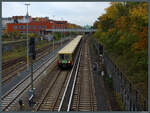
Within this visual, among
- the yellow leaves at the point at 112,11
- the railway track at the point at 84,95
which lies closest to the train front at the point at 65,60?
the railway track at the point at 84,95

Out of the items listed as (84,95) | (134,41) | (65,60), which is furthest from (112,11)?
(84,95)

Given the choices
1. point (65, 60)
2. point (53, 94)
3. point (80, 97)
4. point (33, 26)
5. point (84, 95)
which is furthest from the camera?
point (33, 26)

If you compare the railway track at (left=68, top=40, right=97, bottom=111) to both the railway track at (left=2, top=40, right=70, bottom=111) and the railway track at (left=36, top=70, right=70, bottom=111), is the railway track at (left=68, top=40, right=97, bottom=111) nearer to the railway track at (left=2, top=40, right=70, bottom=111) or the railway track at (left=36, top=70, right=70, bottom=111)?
the railway track at (left=36, top=70, right=70, bottom=111)

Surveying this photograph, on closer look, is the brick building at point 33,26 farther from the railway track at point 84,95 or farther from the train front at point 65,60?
the railway track at point 84,95

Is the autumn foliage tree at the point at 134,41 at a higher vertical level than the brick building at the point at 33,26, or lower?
lower

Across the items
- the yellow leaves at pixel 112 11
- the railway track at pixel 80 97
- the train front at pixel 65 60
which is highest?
the yellow leaves at pixel 112 11

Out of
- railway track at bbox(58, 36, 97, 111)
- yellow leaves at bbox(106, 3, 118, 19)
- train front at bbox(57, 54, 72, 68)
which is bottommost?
railway track at bbox(58, 36, 97, 111)

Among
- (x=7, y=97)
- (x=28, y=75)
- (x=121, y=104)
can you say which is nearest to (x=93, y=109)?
(x=121, y=104)

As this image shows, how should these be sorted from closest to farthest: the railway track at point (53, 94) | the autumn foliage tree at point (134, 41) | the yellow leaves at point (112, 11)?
the railway track at point (53, 94)
the autumn foliage tree at point (134, 41)
the yellow leaves at point (112, 11)

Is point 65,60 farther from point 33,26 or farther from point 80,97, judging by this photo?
point 33,26

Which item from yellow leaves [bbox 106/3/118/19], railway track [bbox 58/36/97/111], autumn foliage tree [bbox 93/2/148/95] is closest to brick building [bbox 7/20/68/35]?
yellow leaves [bbox 106/3/118/19]

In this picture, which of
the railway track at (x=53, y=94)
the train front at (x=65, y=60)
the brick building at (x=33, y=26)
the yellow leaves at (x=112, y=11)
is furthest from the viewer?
the brick building at (x=33, y=26)

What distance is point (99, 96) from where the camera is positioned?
1822 cm

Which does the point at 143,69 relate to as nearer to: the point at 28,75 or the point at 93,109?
the point at 93,109
